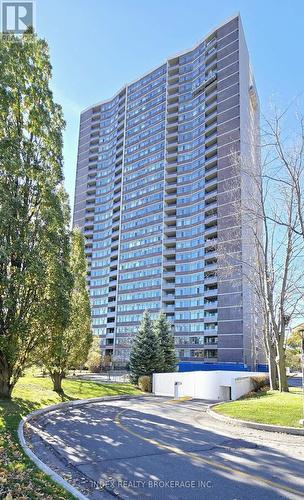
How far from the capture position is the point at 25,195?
18.6m

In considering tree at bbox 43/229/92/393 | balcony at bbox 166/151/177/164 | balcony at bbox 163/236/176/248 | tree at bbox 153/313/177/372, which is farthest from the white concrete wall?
balcony at bbox 166/151/177/164

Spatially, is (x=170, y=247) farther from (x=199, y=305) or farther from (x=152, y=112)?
(x=152, y=112)

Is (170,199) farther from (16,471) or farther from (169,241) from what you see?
(16,471)

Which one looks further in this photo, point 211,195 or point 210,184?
point 210,184

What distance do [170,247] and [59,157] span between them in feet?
213

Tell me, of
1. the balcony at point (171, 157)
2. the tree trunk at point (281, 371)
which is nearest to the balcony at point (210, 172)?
the balcony at point (171, 157)

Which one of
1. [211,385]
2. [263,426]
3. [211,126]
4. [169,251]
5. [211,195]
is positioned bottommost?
[211,385]

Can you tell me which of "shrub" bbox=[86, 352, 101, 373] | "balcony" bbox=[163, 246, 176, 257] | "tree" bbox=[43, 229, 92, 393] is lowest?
"shrub" bbox=[86, 352, 101, 373]

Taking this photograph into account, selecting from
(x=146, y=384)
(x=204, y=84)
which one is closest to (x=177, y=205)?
(x=204, y=84)

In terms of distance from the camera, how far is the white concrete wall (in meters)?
25.9

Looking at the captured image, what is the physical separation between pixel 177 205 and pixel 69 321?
6860 centimetres

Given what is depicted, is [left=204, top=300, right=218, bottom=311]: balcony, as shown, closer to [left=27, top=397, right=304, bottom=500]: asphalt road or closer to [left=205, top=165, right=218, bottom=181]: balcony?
[left=205, top=165, right=218, bottom=181]: balcony

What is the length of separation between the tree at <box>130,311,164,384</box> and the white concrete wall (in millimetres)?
5318

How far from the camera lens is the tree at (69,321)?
18.0m
